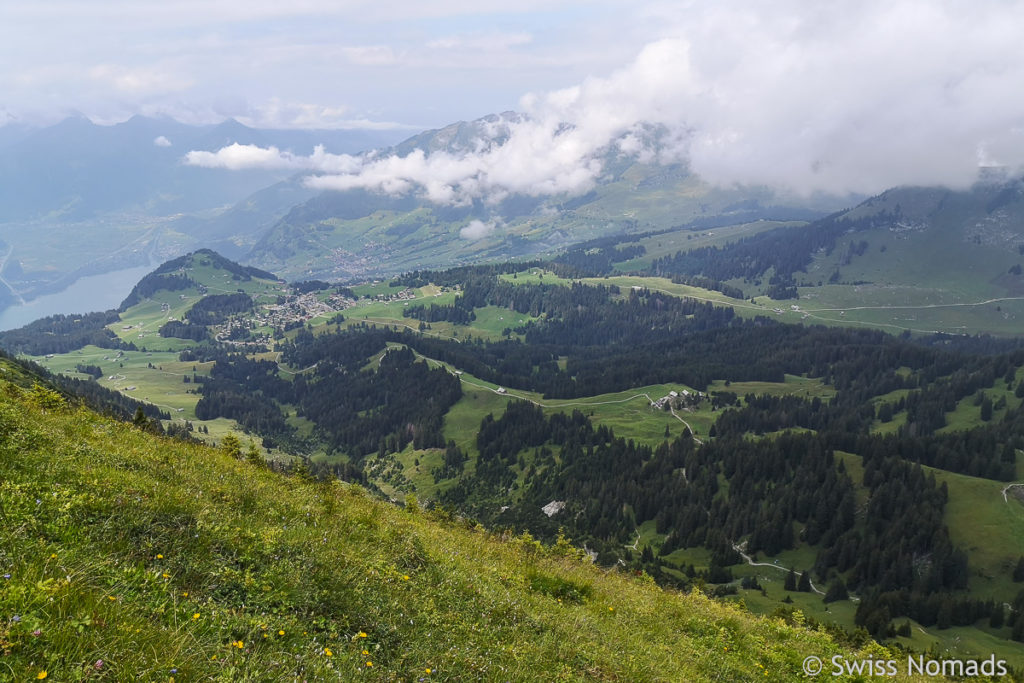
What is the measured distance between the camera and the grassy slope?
570 cm

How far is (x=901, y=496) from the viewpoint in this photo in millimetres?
132375

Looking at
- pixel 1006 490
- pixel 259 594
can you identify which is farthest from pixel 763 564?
pixel 259 594

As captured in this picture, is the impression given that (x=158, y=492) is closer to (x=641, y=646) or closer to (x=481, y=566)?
(x=481, y=566)

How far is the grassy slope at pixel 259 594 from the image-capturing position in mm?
5699

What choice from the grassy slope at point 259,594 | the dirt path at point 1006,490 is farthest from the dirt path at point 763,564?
the grassy slope at point 259,594

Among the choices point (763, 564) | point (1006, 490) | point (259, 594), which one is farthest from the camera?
point (1006, 490)

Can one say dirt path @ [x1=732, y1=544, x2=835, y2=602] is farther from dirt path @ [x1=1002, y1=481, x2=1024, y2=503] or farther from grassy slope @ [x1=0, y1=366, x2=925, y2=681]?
grassy slope @ [x1=0, y1=366, x2=925, y2=681]

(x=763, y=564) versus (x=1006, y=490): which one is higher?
(x=1006, y=490)

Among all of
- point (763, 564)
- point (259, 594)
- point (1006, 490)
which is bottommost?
point (763, 564)

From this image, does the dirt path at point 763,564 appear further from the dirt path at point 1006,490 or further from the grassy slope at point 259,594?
the grassy slope at point 259,594

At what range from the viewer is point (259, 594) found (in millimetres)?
8625

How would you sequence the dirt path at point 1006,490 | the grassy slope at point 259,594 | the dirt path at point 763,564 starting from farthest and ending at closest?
the dirt path at point 1006,490
the dirt path at point 763,564
the grassy slope at point 259,594

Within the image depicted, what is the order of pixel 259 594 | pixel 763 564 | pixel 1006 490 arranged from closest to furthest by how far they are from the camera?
pixel 259 594 < pixel 763 564 < pixel 1006 490

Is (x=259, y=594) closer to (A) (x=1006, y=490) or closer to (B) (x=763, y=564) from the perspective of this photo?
(B) (x=763, y=564)
